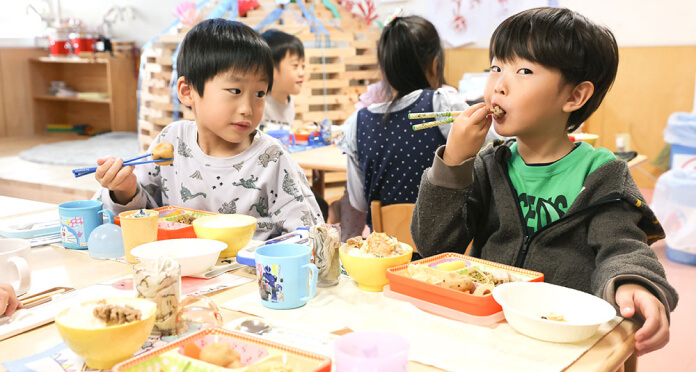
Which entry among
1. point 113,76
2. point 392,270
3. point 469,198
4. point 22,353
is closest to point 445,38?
point 113,76

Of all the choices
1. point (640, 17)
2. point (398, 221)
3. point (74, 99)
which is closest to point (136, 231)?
point (398, 221)

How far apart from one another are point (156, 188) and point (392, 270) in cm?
94

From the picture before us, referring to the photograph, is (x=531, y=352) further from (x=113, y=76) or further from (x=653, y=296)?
(x=113, y=76)

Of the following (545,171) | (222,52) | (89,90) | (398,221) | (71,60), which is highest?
(222,52)

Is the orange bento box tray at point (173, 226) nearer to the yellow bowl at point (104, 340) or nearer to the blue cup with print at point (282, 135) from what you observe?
the yellow bowl at point (104, 340)

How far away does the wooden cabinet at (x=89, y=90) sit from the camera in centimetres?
667

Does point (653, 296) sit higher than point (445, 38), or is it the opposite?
point (445, 38)

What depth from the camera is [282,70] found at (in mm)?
3295

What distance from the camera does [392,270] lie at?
43.2 inches

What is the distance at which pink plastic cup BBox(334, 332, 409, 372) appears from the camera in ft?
2.44

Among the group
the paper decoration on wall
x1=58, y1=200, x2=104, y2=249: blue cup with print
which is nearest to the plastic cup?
x1=58, y1=200, x2=104, y2=249: blue cup with print

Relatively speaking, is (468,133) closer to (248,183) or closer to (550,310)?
(550,310)

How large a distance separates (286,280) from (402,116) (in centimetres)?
140

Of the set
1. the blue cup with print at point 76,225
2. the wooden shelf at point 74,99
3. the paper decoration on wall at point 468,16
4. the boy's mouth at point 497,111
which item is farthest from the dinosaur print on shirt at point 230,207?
the wooden shelf at point 74,99
